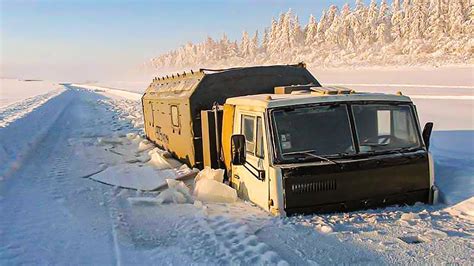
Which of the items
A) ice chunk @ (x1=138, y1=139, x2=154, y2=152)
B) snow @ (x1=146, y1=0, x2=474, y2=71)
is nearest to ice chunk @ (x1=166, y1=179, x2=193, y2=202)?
ice chunk @ (x1=138, y1=139, x2=154, y2=152)

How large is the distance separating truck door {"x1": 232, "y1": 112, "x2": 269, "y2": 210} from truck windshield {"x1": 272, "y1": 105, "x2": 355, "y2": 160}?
0.95ft

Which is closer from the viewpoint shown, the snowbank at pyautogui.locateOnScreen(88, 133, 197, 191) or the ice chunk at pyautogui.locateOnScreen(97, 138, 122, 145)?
the snowbank at pyautogui.locateOnScreen(88, 133, 197, 191)

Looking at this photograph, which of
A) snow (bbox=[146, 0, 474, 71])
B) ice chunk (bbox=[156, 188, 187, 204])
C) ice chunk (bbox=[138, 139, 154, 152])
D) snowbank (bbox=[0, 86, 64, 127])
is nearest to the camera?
ice chunk (bbox=[156, 188, 187, 204])

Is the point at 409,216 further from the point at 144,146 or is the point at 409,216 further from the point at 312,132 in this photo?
the point at 144,146

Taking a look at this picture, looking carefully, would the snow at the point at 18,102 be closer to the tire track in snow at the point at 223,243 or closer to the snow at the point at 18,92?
the snow at the point at 18,92

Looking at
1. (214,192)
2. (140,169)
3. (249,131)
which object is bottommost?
(140,169)

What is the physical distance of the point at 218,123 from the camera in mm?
7938

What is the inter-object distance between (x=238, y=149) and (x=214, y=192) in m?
1.17

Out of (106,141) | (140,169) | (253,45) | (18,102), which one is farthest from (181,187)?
(253,45)

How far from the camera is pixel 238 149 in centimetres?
623

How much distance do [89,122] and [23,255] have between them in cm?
1713

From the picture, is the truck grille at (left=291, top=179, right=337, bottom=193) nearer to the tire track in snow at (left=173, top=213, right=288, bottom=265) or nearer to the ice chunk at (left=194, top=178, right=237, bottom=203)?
the tire track in snow at (left=173, top=213, right=288, bottom=265)

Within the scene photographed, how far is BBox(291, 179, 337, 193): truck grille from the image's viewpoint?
226 inches

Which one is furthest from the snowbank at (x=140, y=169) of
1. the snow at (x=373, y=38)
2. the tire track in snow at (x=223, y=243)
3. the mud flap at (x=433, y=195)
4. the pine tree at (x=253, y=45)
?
the pine tree at (x=253, y=45)
